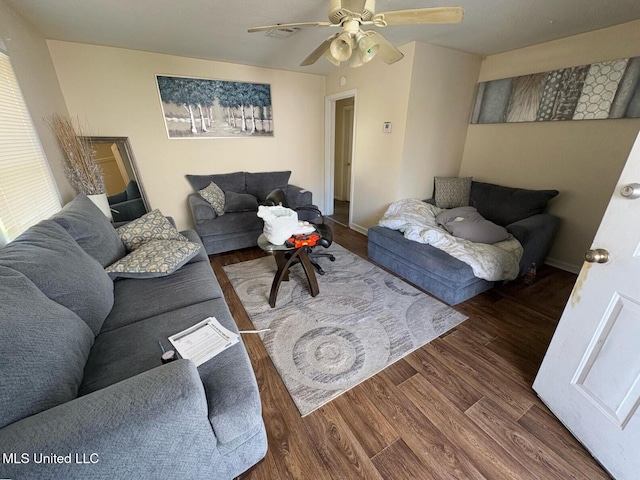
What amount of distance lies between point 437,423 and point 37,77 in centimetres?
396

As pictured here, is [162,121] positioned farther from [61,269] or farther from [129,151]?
[61,269]

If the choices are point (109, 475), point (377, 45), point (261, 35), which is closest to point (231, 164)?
point (261, 35)

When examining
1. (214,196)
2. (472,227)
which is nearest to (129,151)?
(214,196)

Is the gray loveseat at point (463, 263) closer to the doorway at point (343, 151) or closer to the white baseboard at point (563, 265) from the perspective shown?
the white baseboard at point (563, 265)

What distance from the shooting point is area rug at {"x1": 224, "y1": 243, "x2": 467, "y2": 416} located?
61.4 inches

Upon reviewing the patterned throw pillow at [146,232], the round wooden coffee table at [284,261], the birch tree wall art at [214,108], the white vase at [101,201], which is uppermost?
the birch tree wall art at [214,108]

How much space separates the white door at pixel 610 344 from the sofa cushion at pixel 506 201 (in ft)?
6.33

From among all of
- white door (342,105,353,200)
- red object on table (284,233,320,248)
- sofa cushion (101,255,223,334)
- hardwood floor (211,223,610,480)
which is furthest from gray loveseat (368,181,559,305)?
white door (342,105,353,200)

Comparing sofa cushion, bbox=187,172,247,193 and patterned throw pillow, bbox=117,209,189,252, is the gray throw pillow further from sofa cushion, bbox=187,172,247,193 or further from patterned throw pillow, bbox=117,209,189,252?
sofa cushion, bbox=187,172,247,193

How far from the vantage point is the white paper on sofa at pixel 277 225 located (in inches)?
84.2

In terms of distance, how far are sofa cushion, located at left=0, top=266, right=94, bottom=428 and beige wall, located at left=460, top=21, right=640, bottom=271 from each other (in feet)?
13.4

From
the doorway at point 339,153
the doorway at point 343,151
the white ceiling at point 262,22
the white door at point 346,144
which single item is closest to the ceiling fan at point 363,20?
the white ceiling at point 262,22

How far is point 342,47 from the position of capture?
151 centimetres

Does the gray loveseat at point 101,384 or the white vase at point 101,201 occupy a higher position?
the white vase at point 101,201
